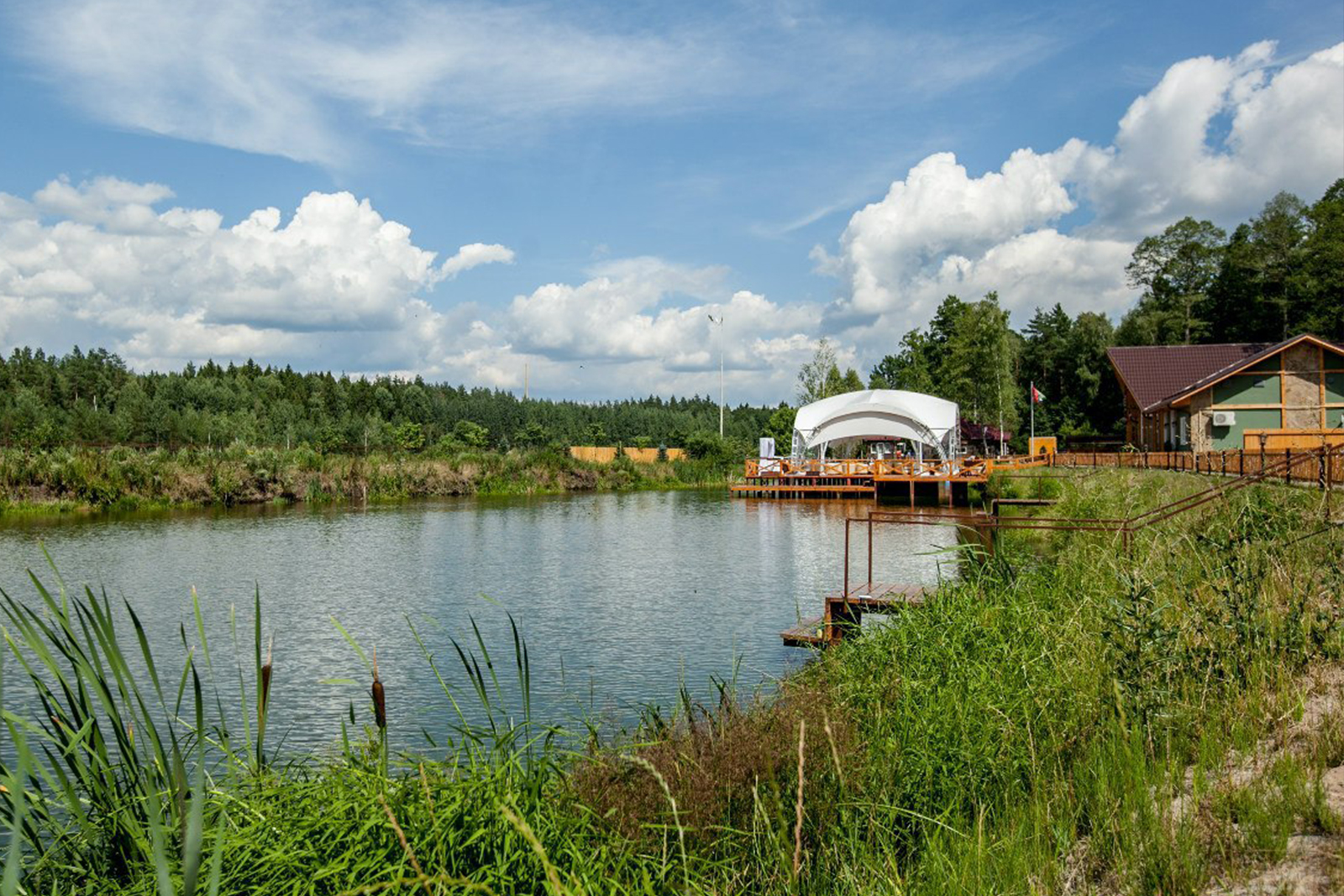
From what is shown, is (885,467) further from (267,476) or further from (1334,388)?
(267,476)

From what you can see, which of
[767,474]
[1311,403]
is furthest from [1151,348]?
[767,474]

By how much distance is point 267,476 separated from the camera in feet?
125

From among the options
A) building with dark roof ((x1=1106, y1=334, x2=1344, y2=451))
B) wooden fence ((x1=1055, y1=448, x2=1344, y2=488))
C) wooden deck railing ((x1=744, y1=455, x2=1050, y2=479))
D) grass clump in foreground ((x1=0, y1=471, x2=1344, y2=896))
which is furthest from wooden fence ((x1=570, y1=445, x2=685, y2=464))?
grass clump in foreground ((x1=0, y1=471, x2=1344, y2=896))

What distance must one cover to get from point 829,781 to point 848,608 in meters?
5.38

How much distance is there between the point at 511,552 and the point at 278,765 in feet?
49.6

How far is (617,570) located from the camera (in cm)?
1898

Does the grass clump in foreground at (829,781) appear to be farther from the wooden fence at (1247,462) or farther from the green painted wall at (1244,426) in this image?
the green painted wall at (1244,426)

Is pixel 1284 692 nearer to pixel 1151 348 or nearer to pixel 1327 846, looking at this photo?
pixel 1327 846

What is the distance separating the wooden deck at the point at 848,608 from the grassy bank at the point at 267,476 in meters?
30.4

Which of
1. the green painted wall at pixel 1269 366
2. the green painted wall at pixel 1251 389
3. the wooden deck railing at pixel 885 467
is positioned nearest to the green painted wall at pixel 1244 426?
the green painted wall at pixel 1251 389

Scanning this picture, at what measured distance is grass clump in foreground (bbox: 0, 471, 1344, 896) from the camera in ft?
11.2

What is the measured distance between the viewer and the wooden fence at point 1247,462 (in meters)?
11.8

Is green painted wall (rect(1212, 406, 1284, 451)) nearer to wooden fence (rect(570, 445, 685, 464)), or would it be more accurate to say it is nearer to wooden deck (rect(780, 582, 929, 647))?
wooden deck (rect(780, 582, 929, 647))

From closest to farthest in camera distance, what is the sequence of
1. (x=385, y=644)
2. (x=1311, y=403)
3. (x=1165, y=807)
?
1. (x=1165, y=807)
2. (x=385, y=644)
3. (x=1311, y=403)
